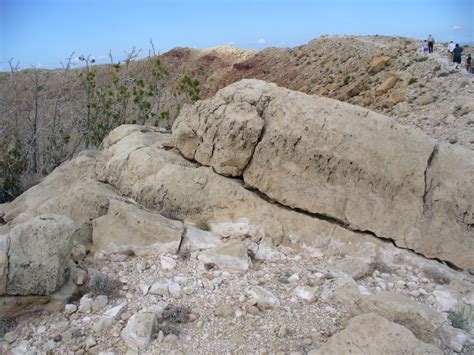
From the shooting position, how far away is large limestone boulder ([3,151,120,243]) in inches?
214

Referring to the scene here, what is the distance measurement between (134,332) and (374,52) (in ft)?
82.7

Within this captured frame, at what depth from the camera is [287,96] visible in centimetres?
585

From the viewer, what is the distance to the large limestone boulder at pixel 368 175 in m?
5.15

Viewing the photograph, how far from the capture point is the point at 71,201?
5543mm

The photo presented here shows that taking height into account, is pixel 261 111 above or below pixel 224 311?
above

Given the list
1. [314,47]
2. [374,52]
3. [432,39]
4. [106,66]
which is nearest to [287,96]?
[432,39]

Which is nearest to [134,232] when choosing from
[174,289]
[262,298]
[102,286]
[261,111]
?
[102,286]

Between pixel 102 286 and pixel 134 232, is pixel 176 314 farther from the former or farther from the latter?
pixel 134 232

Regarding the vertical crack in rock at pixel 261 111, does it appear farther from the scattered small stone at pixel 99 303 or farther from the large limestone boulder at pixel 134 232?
the scattered small stone at pixel 99 303

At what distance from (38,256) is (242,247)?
2025mm

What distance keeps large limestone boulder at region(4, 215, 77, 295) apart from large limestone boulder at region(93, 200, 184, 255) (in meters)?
0.78

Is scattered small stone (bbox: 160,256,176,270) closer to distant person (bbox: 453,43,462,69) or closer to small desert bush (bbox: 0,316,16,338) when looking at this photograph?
small desert bush (bbox: 0,316,16,338)

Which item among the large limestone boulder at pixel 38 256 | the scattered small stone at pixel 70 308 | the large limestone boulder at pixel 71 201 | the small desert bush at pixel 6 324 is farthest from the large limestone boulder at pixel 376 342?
the large limestone boulder at pixel 71 201

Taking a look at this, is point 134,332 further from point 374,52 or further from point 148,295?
point 374,52
